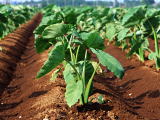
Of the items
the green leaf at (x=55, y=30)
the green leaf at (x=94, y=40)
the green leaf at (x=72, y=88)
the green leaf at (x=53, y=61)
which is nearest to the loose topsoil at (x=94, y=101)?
the green leaf at (x=72, y=88)

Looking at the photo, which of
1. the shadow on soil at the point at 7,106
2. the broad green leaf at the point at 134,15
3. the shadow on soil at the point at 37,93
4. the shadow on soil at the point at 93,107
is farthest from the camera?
the broad green leaf at the point at 134,15

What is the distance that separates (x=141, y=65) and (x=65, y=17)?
7.36 ft

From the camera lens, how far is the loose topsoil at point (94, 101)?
15.2 feet

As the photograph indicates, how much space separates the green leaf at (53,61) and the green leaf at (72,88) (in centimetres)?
37

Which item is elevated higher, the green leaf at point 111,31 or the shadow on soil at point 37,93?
the green leaf at point 111,31

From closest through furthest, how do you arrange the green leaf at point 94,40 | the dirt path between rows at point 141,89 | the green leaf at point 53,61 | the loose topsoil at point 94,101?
the green leaf at point 53,61 → the green leaf at point 94,40 → the loose topsoil at point 94,101 → the dirt path between rows at point 141,89

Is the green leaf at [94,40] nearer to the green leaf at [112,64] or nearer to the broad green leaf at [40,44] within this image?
the green leaf at [112,64]

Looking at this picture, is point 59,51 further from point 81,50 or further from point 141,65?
point 141,65

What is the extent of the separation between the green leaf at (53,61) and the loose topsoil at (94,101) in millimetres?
636

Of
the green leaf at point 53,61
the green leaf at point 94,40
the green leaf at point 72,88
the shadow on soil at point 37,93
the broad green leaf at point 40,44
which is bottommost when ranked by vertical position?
the shadow on soil at point 37,93

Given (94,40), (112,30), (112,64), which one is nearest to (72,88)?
(94,40)

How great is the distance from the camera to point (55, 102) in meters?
→ 5.07

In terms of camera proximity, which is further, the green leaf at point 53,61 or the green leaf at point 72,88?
the green leaf at point 72,88

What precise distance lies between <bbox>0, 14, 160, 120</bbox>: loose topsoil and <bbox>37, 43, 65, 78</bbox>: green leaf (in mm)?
636
